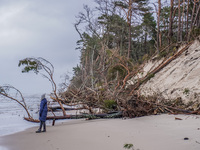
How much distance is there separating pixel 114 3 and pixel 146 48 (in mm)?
14498

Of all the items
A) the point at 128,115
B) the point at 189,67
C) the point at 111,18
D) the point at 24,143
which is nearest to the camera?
the point at 24,143

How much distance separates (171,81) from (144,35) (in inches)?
1002

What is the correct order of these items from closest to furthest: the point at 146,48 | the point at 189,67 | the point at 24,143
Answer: the point at 24,143, the point at 189,67, the point at 146,48

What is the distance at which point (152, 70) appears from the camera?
13.3 meters

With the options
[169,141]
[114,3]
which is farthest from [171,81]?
[114,3]

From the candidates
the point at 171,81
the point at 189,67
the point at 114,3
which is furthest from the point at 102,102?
the point at 114,3

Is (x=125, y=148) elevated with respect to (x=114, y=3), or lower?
lower

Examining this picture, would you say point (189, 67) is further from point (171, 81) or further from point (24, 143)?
point (24, 143)

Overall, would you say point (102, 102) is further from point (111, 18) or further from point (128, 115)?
point (111, 18)

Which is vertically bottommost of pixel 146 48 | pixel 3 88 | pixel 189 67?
pixel 3 88

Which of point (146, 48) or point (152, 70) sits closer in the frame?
point (152, 70)

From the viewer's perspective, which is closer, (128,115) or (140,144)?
(140,144)

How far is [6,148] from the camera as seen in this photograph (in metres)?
4.97

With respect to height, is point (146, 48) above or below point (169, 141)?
above
